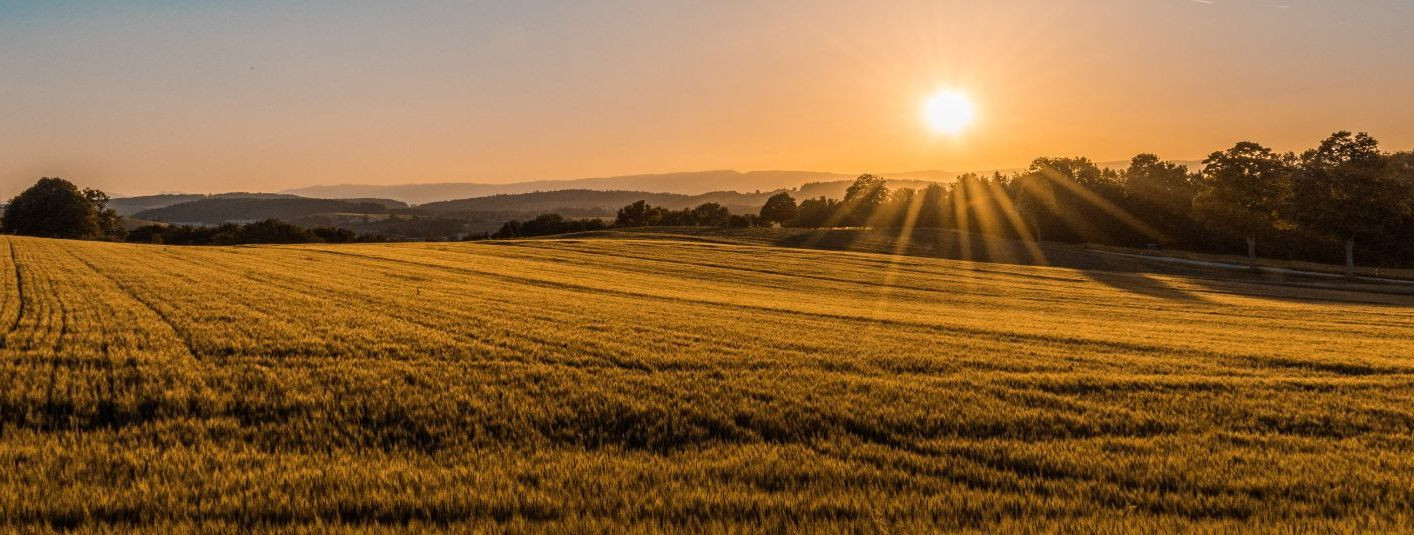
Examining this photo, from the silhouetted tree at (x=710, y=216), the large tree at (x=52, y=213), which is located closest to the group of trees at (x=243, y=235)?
the large tree at (x=52, y=213)

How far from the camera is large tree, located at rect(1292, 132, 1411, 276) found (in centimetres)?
5856

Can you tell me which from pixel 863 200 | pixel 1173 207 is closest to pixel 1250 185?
pixel 1173 207

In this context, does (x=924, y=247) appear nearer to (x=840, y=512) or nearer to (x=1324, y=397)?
(x=1324, y=397)

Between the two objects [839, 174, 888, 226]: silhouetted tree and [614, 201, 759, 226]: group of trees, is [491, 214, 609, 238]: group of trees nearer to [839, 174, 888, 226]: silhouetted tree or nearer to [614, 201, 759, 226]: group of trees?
[614, 201, 759, 226]: group of trees

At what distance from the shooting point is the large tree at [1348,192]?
192 feet

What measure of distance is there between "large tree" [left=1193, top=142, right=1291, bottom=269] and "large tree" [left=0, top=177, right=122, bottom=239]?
123 metres

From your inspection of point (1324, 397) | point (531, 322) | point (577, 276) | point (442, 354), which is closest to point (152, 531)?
point (442, 354)

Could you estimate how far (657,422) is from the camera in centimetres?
805

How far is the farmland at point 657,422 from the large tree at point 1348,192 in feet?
182

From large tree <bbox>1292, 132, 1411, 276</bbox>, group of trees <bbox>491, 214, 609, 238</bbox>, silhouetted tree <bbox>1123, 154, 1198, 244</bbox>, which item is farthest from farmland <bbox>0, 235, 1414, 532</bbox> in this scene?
group of trees <bbox>491, 214, 609, 238</bbox>

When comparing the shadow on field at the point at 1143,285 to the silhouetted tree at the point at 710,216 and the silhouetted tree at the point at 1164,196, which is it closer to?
the silhouetted tree at the point at 1164,196

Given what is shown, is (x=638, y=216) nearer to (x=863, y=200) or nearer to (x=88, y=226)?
(x=863, y=200)

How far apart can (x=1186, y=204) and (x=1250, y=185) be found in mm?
39419

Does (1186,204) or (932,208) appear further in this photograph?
(932,208)
